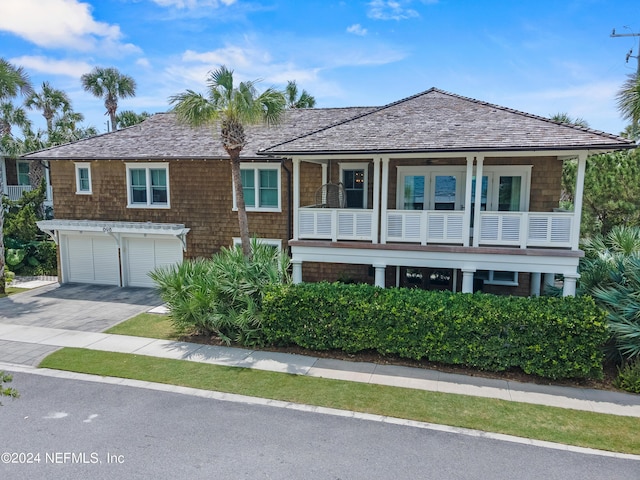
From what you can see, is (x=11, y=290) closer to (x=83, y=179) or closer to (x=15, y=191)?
(x=83, y=179)

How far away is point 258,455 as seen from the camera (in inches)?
262

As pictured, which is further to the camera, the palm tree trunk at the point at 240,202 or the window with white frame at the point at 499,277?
the window with white frame at the point at 499,277

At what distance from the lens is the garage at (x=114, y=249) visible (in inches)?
673

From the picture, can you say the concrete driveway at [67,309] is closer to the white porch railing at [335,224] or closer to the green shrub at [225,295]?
the green shrub at [225,295]

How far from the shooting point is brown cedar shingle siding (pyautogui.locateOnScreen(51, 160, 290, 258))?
53.8ft

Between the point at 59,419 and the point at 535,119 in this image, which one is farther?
the point at 535,119

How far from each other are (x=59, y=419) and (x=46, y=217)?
69.1ft

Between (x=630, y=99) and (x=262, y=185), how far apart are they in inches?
452

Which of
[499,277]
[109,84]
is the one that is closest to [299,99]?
[109,84]

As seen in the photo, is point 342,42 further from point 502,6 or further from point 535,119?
point 535,119

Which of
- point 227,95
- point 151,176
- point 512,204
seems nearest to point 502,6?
point 512,204

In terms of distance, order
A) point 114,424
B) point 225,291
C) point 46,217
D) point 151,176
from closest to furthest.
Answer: point 114,424, point 225,291, point 151,176, point 46,217

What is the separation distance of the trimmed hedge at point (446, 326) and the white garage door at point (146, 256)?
7.76 metres

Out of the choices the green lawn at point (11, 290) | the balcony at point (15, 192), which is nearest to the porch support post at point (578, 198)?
the green lawn at point (11, 290)
